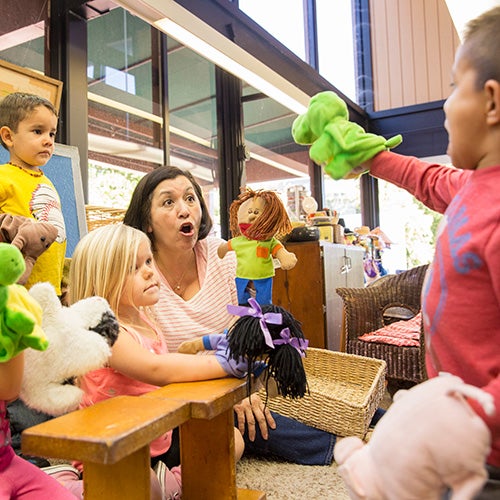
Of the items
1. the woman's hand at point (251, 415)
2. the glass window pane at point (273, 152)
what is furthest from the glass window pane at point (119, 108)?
the woman's hand at point (251, 415)

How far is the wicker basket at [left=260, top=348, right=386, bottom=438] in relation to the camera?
1.86 m

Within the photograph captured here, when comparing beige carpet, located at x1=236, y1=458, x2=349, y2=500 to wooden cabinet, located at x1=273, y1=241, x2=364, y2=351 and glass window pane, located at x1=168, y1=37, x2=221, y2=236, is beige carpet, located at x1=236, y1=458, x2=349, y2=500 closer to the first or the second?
wooden cabinet, located at x1=273, y1=241, x2=364, y2=351

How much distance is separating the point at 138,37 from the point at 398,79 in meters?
4.28

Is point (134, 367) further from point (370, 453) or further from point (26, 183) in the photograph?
point (26, 183)

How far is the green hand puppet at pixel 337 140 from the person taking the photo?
94cm

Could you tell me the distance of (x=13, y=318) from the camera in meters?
0.69

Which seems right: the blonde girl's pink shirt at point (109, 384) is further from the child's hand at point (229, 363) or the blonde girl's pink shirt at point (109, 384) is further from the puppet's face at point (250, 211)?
the puppet's face at point (250, 211)

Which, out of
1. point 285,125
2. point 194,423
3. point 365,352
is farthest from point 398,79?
point 194,423

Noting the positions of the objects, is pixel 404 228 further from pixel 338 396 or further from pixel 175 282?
pixel 175 282

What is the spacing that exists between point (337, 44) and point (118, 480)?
250 inches

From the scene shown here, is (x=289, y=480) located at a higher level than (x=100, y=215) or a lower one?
lower

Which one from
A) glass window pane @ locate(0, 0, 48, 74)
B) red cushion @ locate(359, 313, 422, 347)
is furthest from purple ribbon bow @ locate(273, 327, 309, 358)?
glass window pane @ locate(0, 0, 48, 74)

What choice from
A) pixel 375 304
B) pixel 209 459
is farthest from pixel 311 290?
pixel 209 459

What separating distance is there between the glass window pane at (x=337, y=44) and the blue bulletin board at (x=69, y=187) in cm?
426
